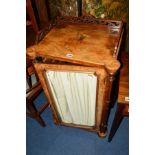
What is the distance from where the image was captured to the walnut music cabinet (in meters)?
1.16

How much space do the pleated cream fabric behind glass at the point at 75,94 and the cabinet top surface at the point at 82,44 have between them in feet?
0.39

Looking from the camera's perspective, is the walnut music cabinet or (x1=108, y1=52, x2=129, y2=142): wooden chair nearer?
the walnut music cabinet

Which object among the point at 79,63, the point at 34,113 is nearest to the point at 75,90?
the point at 79,63

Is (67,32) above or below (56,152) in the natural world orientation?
above

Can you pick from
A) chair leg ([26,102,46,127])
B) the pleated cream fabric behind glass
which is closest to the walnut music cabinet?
the pleated cream fabric behind glass

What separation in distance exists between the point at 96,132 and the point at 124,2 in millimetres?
1282

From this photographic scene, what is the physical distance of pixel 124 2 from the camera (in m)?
1.72

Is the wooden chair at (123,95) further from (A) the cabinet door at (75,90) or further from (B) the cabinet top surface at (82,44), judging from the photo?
(B) the cabinet top surface at (82,44)

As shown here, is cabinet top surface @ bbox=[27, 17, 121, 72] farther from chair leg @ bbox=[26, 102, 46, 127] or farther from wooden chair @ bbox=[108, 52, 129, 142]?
chair leg @ bbox=[26, 102, 46, 127]

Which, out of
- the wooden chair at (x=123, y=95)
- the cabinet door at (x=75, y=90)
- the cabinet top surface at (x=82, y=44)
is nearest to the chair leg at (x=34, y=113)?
the cabinet door at (x=75, y=90)

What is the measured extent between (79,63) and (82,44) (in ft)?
0.65
